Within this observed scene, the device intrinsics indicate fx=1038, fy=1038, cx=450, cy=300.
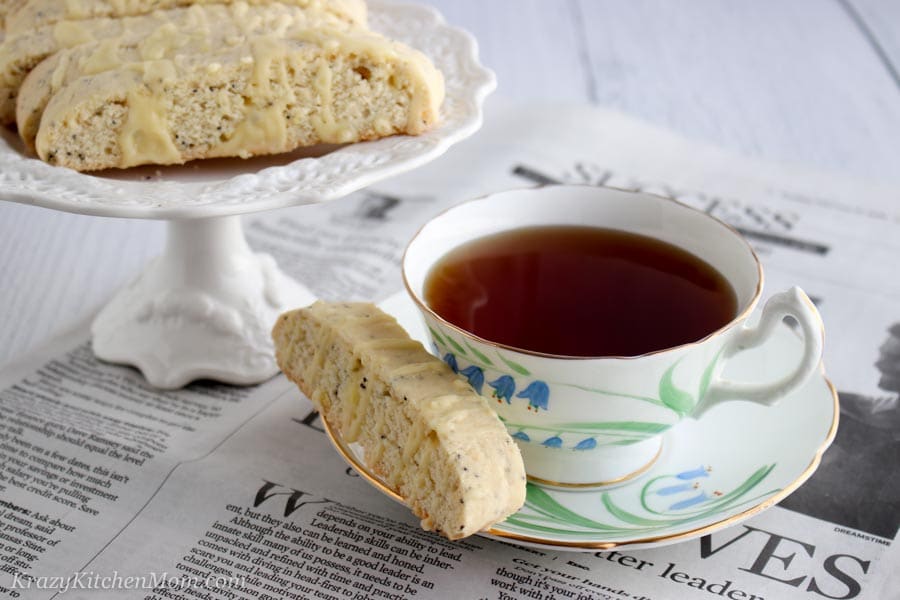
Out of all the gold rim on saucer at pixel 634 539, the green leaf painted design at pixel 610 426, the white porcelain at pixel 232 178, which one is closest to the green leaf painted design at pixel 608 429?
the green leaf painted design at pixel 610 426

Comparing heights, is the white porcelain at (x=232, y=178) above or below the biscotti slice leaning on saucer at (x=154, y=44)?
below

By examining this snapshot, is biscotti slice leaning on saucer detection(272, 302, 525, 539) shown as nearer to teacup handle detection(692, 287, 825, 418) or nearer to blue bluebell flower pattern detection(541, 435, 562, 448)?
blue bluebell flower pattern detection(541, 435, 562, 448)

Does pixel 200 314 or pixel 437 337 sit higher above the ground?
pixel 437 337

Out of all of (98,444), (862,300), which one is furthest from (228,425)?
(862,300)

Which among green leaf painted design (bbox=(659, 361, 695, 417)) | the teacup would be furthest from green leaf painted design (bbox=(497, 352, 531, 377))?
green leaf painted design (bbox=(659, 361, 695, 417))

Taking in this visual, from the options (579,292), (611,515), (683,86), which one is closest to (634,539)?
(611,515)

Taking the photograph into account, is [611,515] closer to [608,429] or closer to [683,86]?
[608,429]

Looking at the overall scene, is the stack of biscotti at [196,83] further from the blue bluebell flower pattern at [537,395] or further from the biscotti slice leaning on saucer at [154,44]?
the blue bluebell flower pattern at [537,395]
